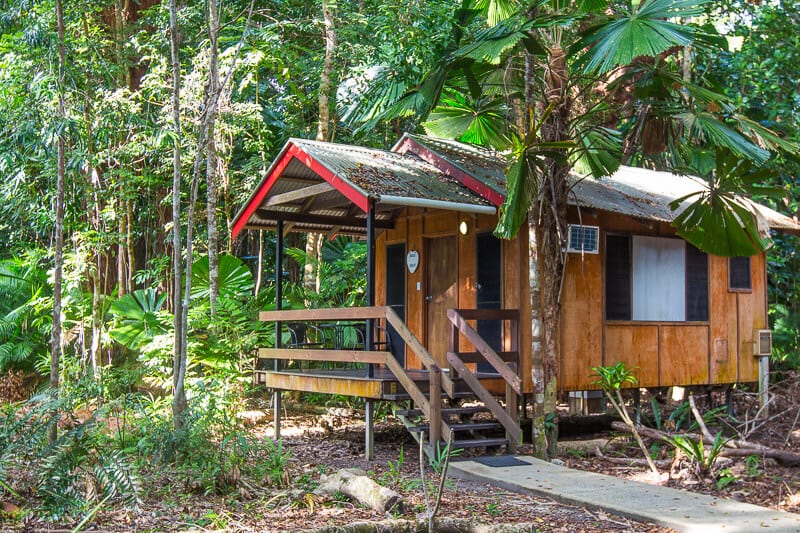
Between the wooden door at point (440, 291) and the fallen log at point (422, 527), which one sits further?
the wooden door at point (440, 291)

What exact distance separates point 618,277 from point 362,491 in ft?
19.4

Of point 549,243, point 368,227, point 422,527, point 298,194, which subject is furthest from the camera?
point 298,194

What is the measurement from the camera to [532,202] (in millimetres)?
9102

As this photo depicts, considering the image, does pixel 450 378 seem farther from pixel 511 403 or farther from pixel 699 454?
pixel 699 454

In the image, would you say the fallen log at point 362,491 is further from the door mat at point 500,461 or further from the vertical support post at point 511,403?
the vertical support post at point 511,403

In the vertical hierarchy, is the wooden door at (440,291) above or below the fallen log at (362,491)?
above

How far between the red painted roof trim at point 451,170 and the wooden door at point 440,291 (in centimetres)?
101

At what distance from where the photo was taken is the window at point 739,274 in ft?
41.0

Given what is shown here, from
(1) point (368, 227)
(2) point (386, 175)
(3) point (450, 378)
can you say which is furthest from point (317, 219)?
(3) point (450, 378)

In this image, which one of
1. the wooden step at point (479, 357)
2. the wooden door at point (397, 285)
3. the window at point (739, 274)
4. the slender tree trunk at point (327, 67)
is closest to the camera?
the wooden step at point (479, 357)

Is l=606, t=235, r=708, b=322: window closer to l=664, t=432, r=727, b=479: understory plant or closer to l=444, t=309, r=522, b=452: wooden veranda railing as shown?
l=444, t=309, r=522, b=452: wooden veranda railing

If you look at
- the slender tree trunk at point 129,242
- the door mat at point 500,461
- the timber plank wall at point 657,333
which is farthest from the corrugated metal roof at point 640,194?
the slender tree trunk at point 129,242

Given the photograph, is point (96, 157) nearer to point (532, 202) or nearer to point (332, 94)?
point (332, 94)

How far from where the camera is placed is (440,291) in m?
11.7
